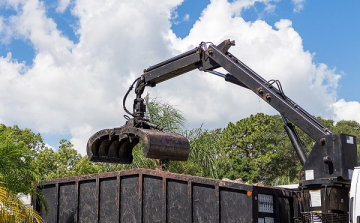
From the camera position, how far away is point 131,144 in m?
8.66

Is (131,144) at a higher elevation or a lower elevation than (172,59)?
lower

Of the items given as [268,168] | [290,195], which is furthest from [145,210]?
[268,168]

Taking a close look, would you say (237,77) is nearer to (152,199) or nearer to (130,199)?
(152,199)

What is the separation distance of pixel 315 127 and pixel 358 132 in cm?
4294

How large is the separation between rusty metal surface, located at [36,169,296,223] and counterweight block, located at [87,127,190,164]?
0.62 metres

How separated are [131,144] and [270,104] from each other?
237cm

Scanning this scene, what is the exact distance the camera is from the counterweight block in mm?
7812

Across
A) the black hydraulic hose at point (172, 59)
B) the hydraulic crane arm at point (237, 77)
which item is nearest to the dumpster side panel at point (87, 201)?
the hydraulic crane arm at point (237, 77)

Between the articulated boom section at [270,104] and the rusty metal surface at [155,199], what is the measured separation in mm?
541

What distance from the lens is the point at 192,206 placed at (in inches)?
338

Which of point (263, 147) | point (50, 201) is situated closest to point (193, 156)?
point (50, 201)

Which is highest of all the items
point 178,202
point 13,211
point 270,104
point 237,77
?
point 237,77

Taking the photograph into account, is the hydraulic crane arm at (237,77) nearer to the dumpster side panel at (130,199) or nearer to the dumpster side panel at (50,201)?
the dumpster side panel at (130,199)

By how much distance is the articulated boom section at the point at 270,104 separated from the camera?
7496 mm
